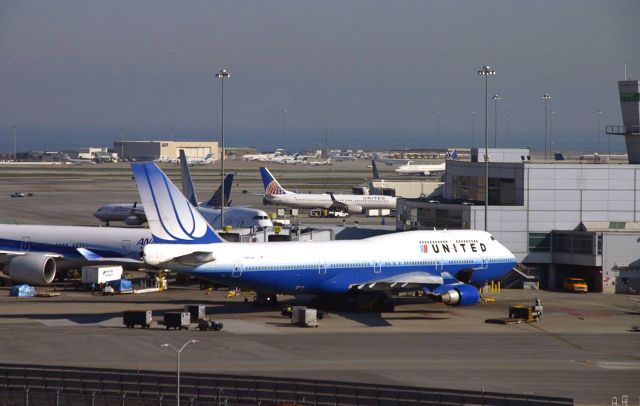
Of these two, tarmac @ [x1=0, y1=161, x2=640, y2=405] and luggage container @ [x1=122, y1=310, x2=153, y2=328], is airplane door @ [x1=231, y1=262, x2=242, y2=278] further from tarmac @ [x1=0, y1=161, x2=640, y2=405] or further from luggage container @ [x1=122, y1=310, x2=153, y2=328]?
luggage container @ [x1=122, y1=310, x2=153, y2=328]

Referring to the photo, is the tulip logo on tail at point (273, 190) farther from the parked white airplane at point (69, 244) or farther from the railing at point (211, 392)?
the railing at point (211, 392)

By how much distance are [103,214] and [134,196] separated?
5088 centimetres

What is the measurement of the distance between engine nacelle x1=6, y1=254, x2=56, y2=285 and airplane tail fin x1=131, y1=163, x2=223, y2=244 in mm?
21063

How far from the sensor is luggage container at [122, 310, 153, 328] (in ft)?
209

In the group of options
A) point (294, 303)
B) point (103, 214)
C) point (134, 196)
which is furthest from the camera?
point (134, 196)

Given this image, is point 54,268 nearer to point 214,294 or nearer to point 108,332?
point 214,294

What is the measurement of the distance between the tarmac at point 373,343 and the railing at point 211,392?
7081 millimetres

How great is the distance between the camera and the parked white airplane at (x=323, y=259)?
63.8m

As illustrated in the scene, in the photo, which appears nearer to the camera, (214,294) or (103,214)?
(214,294)

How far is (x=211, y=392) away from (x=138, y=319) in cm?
2328

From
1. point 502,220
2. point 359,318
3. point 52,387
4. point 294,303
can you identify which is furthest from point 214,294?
point 52,387

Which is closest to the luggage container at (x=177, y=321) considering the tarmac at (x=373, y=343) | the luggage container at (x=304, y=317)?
the tarmac at (x=373, y=343)

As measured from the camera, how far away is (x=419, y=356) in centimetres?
5594

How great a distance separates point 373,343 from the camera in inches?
2352
